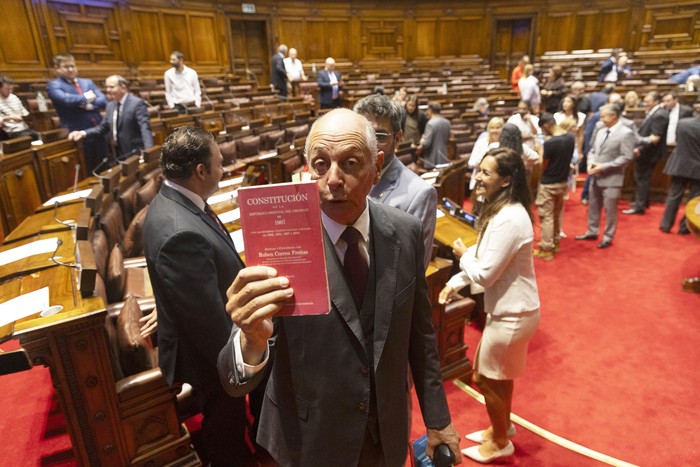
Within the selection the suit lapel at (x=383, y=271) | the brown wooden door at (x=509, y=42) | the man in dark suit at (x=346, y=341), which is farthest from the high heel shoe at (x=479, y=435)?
the brown wooden door at (x=509, y=42)

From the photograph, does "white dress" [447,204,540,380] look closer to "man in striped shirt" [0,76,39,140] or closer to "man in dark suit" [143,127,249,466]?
"man in dark suit" [143,127,249,466]

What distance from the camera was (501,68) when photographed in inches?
599

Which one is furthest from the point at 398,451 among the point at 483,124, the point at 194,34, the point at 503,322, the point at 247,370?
the point at 194,34

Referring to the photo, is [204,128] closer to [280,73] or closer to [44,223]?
[44,223]

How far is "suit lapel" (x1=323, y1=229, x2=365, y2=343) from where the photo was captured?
3.36 feet

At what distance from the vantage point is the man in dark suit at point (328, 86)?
30.2ft

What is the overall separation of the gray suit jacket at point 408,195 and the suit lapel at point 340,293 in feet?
2.46

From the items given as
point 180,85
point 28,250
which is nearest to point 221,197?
point 28,250

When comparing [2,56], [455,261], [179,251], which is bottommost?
[455,261]

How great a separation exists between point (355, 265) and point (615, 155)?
15.3 feet

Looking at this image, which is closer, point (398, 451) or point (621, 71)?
point (398, 451)

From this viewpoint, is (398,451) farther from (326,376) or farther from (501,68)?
(501,68)

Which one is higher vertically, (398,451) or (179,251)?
(179,251)

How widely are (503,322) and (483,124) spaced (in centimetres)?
627
